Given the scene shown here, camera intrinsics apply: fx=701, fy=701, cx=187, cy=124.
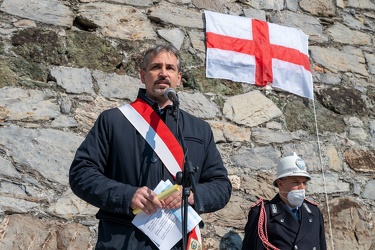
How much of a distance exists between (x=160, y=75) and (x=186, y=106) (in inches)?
63.7

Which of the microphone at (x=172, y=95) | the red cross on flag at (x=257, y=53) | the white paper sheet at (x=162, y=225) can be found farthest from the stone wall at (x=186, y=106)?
the microphone at (x=172, y=95)

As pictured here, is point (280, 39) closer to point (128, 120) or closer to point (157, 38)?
point (157, 38)

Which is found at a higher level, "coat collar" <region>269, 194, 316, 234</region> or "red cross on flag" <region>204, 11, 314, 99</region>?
"red cross on flag" <region>204, 11, 314, 99</region>

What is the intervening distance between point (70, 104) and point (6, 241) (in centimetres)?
94

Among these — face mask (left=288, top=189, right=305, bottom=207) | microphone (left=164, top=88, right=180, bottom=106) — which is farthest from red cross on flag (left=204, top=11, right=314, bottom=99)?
microphone (left=164, top=88, right=180, bottom=106)

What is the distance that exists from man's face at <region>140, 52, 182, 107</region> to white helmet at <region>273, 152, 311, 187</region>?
142 cm

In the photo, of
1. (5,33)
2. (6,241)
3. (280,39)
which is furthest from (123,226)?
(280,39)

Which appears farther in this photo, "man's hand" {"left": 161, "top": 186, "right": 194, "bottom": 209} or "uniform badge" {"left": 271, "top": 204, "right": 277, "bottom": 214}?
"uniform badge" {"left": 271, "top": 204, "right": 277, "bottom": 214}

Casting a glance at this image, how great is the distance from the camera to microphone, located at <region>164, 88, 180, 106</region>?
276 cm

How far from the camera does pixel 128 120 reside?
2.96 meters

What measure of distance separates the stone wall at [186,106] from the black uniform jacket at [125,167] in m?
1.19

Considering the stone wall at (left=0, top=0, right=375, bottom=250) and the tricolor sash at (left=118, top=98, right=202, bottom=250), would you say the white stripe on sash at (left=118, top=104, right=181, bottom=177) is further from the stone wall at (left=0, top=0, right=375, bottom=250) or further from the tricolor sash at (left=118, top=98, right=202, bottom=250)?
the stone wall at (left=0, top=0, right=375, bottom=250)

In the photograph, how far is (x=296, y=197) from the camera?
164 inches

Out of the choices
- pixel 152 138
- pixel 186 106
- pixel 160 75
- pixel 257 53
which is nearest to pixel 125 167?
pixel 152 138
